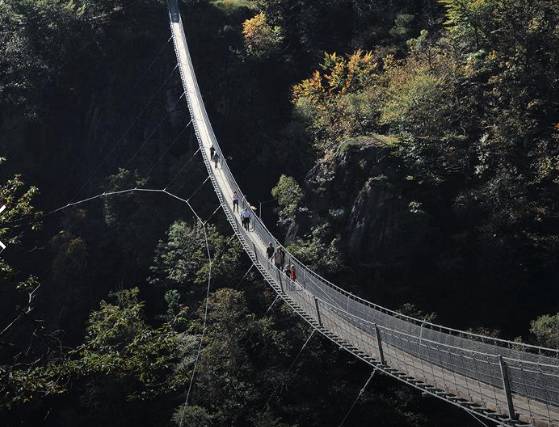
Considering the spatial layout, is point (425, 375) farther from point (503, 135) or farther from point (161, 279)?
point (161, 279)

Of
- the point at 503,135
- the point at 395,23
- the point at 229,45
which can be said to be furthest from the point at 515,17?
the point at 229,45

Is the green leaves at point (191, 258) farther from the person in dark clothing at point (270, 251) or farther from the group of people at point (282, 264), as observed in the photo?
the group of people at point (282, 264)

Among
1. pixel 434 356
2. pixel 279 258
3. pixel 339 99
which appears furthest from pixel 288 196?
pixel 434 356

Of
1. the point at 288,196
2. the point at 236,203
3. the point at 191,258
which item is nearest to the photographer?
the point at 236,203

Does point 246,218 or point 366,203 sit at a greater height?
point 366,203

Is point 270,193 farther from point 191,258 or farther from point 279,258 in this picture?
point 279,258

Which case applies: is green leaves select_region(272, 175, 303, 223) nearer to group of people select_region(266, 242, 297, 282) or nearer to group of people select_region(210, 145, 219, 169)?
group of people select_region(210, 145, 219, 169)

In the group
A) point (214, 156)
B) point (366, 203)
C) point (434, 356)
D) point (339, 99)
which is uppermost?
point (339, 99)
